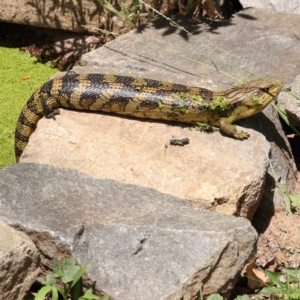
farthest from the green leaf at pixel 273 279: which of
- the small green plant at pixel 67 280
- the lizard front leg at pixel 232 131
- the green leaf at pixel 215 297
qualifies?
the lizard front leg at pixel 232 131

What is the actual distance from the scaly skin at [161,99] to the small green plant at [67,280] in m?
2.23

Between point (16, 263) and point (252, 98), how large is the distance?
2995mm

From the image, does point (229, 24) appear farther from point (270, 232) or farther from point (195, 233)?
point (195, 233)

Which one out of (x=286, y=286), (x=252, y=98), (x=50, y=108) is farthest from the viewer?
(x=50, y=108)

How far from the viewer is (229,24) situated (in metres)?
7.74

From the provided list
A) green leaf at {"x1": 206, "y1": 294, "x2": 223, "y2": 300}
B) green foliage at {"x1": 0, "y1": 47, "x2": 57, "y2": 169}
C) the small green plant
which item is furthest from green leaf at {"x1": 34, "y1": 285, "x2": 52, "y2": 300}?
green foliage at {"x1": 0, "y1": 47, "x2": 57, "y2": 169}

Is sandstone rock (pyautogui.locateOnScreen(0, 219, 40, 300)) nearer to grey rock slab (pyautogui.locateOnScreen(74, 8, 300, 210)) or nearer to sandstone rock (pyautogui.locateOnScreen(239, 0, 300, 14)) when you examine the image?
grey rock slab (pyautogui.locateOnScreen(74, 8, 300, 210))

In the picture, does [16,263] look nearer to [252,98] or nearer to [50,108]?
[50,108]

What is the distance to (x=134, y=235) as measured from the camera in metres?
4.51

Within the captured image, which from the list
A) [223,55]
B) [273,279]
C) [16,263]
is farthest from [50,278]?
[223,55]

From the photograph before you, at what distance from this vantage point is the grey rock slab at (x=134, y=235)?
14.2 ft

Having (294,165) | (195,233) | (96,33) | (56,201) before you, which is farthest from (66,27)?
(195,233)

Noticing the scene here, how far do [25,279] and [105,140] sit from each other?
191 centimetres

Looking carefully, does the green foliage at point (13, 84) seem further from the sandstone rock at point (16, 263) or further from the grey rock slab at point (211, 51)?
the sandstone rock at point (16, 263)
